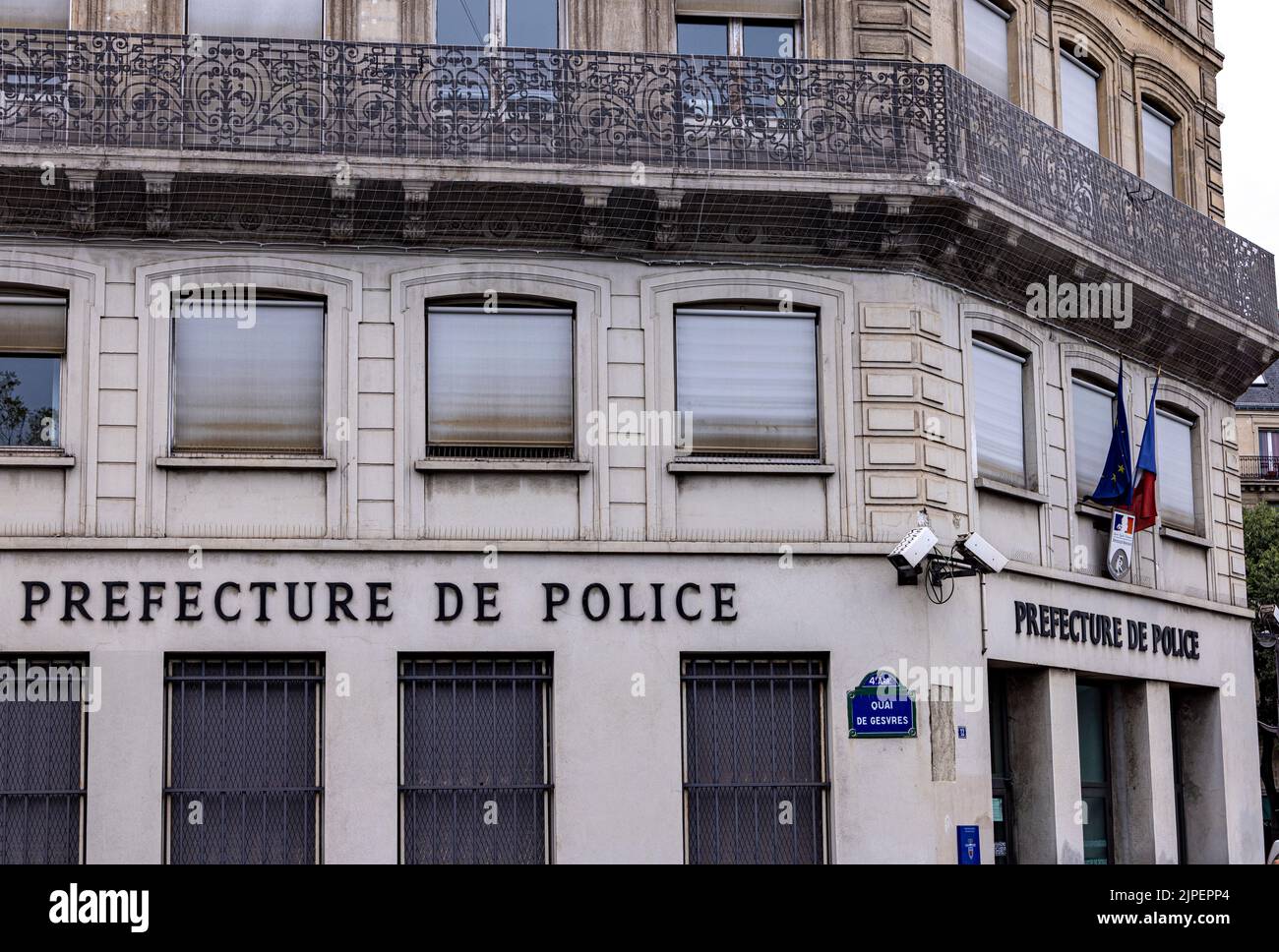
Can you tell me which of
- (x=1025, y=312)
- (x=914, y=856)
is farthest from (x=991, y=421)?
(x=914, y=856)

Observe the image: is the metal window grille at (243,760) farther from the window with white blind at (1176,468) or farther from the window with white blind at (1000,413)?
the window with white blind at (1176,468)

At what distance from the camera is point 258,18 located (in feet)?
69.0

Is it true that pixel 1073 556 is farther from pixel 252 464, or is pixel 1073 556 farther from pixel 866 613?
pixel 252 464

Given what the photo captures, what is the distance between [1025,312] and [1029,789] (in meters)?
5.06

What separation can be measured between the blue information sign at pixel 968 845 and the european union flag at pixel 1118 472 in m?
4.63

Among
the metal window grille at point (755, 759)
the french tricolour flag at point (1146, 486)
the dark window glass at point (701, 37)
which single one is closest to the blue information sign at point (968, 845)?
the metal window grille at point (755, 759)

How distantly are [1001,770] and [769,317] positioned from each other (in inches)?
220

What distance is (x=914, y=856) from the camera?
1994cm

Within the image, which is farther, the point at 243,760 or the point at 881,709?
the point at 881,709

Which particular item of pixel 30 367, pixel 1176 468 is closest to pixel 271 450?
pixel 30 367

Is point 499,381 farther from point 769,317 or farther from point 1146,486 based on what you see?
point 1146,486

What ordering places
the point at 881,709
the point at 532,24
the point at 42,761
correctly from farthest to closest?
the point at 532,24 → the point at 881,709 → the point at 42,761

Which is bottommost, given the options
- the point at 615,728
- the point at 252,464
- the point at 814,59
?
the point at 615,728

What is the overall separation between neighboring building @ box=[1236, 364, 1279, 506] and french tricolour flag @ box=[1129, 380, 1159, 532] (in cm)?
5468
